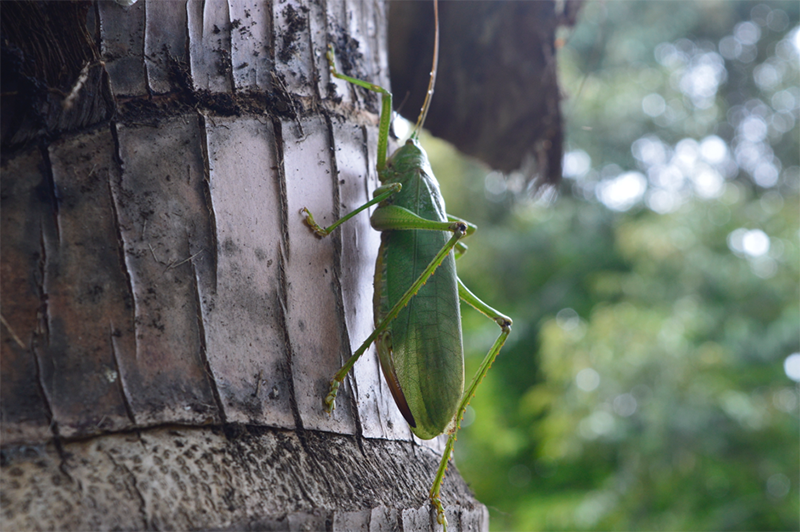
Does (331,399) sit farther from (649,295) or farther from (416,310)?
(649,295)

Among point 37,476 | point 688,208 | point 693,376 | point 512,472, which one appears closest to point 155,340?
point 37,476

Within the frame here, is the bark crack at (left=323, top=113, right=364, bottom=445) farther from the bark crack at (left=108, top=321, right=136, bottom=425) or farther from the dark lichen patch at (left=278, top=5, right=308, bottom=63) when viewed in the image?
the bark crack at (left=108, top=321, right=136, bottom=425)

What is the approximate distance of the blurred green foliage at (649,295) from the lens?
4324mm

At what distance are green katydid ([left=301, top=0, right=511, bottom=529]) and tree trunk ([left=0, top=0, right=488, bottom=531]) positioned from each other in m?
0.04

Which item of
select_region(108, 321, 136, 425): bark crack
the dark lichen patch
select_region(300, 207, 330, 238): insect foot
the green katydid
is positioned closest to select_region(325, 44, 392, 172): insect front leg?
the green katydid

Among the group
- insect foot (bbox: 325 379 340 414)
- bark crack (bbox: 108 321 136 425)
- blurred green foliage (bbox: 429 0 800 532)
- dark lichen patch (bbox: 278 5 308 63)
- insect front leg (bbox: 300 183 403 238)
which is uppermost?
dark lichen patch (bbox: 278 5 308 63)

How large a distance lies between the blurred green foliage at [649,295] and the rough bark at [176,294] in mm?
1661

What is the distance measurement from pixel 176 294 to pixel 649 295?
202 inches

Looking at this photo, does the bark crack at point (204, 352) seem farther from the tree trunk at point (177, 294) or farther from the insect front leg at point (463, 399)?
the insect front leg at point (463, 399)

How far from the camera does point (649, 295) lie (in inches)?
205

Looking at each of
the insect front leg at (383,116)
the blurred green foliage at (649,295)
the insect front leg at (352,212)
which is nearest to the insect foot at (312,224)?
the insect front leg at (352,212)

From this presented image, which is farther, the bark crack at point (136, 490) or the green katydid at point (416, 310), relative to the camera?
the green katydid at point (416, 310)

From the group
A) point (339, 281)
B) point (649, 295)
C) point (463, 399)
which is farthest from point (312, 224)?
point (649, 295)

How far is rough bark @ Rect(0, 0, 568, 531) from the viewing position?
0.72 m
